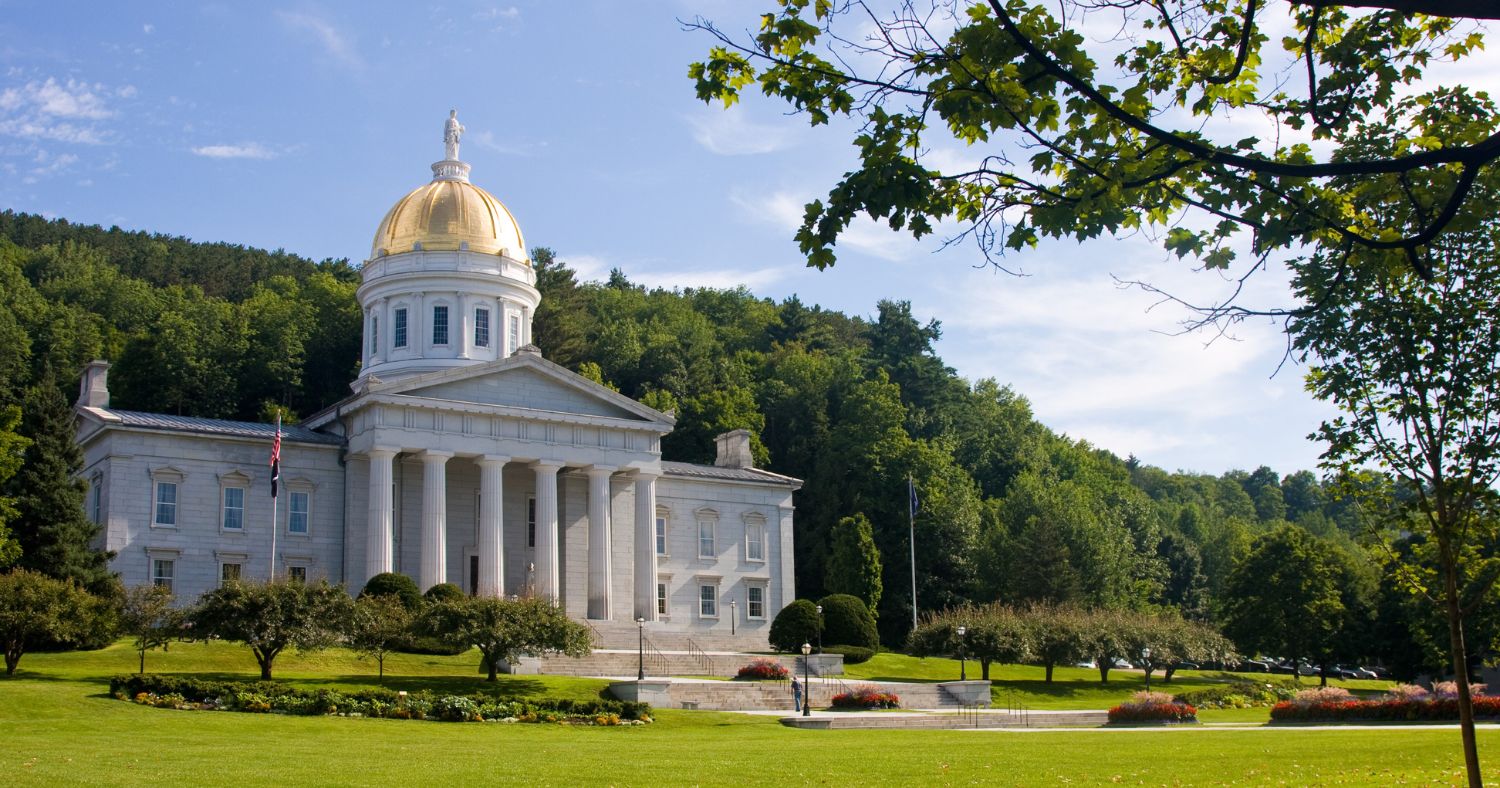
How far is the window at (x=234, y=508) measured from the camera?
55.0m

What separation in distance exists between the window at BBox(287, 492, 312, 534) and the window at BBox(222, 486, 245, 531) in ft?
5.89

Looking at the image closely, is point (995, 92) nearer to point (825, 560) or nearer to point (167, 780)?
point (167, 780)

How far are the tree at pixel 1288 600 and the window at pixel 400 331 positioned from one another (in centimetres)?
4357

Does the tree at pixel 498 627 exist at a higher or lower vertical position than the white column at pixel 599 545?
lower

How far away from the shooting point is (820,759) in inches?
935

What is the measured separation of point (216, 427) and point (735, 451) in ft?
85.7

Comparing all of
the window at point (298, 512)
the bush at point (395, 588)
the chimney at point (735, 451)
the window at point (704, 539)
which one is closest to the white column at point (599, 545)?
the window at point (704, 539)

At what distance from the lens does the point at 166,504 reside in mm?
53844

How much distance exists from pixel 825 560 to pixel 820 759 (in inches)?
2222

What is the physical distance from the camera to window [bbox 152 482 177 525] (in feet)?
176

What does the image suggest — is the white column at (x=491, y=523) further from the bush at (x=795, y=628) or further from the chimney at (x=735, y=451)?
the chimney at (x=735, y=451)

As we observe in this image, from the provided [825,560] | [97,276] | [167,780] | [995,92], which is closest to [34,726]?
[167,780]

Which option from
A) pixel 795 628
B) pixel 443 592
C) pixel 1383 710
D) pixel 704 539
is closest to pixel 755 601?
pixel 704 539

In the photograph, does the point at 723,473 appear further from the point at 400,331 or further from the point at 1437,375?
the point at 1437,375
